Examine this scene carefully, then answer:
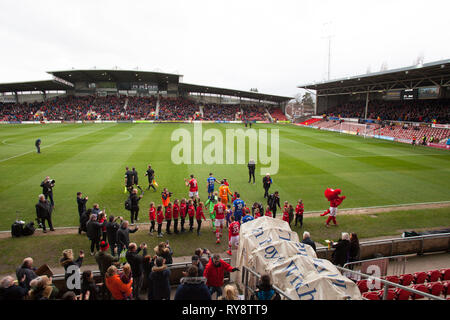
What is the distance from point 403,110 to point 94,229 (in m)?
51.3

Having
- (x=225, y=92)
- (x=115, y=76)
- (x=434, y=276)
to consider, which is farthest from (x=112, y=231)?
(x=225, y=92)

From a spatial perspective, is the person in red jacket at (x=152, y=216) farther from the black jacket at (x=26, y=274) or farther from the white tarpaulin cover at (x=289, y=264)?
the black jacket at (x=26, y=274)

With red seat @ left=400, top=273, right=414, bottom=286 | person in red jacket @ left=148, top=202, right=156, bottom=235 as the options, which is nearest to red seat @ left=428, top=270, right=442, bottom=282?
red seat @ left=400, top=273, right=414, bottom=286

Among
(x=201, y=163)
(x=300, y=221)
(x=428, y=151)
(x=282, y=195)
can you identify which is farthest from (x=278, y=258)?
(x=428, y=151)

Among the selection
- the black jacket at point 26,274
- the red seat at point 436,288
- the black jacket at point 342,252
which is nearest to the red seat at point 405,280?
the red seat at point 436,288

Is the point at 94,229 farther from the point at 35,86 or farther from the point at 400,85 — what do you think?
the point at 35,86

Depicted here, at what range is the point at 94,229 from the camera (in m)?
7.56

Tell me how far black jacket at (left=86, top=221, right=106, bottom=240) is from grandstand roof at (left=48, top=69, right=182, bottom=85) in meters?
56.0

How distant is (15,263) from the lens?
290 inches

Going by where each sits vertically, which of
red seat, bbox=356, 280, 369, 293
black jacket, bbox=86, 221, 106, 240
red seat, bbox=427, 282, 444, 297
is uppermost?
black jacket, bbox=86, 221, 106, 240

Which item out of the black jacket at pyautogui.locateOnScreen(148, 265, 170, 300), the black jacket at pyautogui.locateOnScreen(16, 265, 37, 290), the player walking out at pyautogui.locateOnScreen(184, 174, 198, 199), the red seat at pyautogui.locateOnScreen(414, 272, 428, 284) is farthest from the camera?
the player walking out at pyautogui.locateOnScreen(184, 174, 198, 199)

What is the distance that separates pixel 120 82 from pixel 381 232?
7326 cm

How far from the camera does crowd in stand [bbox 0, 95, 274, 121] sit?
5870cm

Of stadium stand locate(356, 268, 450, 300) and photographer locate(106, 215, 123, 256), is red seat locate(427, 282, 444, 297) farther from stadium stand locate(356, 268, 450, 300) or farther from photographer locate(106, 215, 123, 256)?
photographer locate(106, 215, 123, 256)
